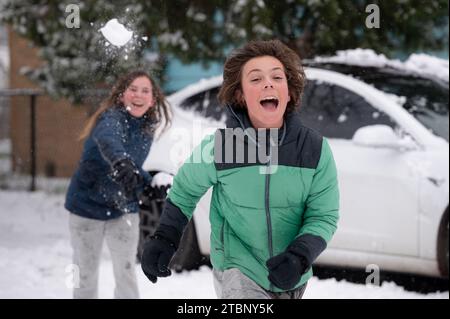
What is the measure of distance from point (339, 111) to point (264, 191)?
2.86 m

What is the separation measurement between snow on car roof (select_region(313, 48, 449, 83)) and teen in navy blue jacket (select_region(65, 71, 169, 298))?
6.72ft

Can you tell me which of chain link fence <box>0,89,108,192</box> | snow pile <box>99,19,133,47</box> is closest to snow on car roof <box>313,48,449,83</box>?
snow pile <box>99,19,133,47</box>

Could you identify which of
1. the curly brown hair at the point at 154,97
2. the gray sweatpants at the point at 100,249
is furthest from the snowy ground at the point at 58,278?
the curly brown hair at the point at 154,97

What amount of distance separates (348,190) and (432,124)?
73 centimetres

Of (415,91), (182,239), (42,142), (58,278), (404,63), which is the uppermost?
(404,63)

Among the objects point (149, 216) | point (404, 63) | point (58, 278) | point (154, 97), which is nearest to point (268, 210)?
point (154, 97)

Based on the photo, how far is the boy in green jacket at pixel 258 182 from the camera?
2.16 metres

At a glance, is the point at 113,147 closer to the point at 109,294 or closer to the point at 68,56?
the point at 109,294

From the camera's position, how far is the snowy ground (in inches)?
184

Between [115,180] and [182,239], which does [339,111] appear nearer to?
[182,239]

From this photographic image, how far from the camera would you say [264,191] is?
2.16 meters

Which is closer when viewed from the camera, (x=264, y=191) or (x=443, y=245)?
(x=264, y=191)

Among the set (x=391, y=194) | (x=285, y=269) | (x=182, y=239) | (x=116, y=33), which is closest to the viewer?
(x=285, y=269)

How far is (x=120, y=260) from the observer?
3953 millimetres
